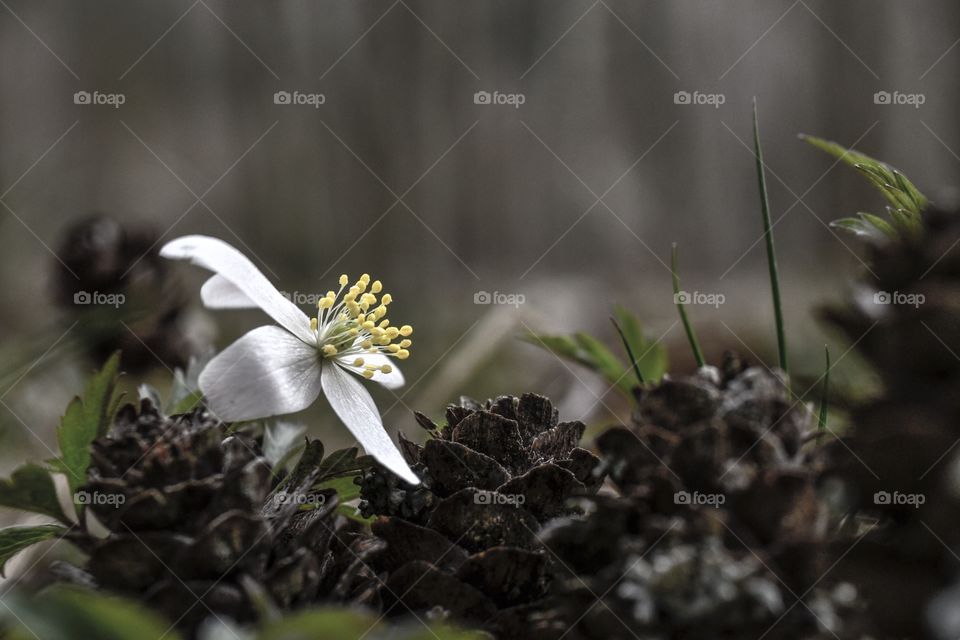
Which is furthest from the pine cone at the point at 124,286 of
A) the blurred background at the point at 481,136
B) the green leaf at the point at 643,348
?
the blurred background at the point at 481,136

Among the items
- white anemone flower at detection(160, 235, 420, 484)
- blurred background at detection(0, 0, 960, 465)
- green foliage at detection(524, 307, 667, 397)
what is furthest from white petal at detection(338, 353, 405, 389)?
blurred background at detection(0, 0, 960, 465)

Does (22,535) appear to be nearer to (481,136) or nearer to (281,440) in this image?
(281,440)

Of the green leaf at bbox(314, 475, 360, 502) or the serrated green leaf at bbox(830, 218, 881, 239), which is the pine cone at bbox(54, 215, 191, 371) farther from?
the serrated green leaf at bbox(830, 218, 881, 239)

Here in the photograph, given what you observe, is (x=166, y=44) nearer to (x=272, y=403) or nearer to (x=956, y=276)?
(x=272, y=403)

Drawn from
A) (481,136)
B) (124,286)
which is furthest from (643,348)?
(481,136)

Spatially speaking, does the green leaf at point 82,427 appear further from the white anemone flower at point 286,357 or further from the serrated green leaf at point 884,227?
the serrated green leaf at point 884,227
